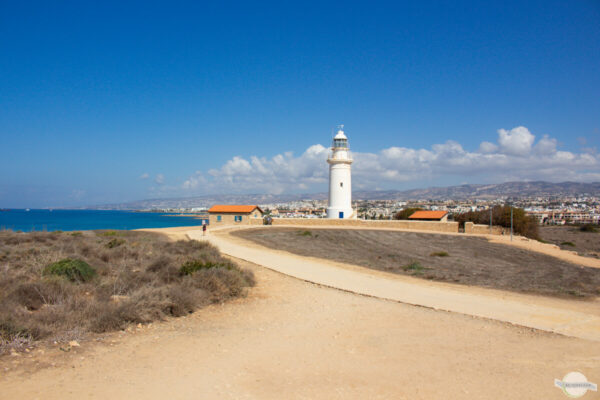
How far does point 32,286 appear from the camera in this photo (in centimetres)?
853

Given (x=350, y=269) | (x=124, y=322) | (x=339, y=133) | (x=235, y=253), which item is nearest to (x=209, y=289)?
(x=124, y=322)

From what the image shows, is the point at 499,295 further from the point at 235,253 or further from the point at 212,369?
the point at 235,253

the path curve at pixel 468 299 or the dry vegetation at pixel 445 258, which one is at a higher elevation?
the path curve at pixel 468 299

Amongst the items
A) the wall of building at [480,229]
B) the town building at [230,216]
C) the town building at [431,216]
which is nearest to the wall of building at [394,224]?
the town building at [230,216]

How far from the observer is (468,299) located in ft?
32.7

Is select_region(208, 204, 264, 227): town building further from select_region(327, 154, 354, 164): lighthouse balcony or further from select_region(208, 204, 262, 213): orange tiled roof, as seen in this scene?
select_region(327, 154, 354, 164): lighthouse balcony

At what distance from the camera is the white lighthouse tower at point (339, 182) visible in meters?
41.1

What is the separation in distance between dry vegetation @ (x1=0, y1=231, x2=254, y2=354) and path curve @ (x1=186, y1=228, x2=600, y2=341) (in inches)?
118

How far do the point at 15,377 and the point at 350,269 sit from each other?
11.3m

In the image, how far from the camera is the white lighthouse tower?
41.1m

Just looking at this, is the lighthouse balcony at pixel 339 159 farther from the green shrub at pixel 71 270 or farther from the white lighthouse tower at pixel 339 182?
the green shrub at pixel 71 270

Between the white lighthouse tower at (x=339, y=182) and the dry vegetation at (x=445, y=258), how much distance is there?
7.86 m

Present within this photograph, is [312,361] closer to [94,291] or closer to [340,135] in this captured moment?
[94,291]

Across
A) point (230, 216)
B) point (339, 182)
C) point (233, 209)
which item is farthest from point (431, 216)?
point (230, 216)
